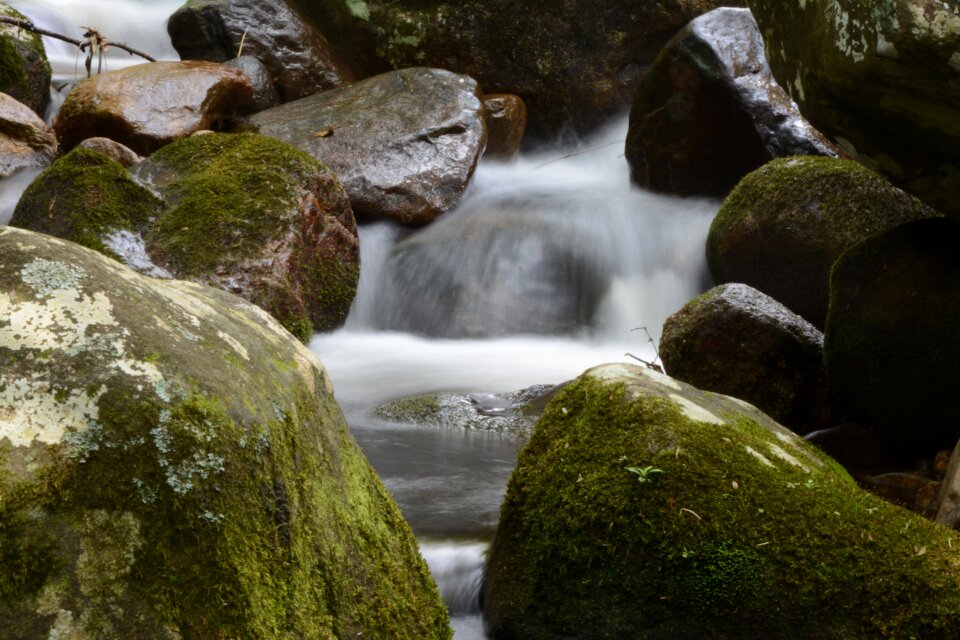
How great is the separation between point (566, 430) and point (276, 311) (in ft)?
12.5

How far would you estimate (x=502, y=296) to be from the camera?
27.2 feet

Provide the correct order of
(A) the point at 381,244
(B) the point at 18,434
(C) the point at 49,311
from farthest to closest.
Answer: (A) the point at 381,244 → (C) the point at 49,311 → (B) the point at 18,434

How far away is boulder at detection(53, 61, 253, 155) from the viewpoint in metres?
9.52

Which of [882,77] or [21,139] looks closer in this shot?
[882,77]

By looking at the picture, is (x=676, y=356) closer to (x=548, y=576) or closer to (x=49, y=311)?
(x=548, y=576)

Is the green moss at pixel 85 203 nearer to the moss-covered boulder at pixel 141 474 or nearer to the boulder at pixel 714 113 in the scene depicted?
the moss-covered boulder at pixel 141 474

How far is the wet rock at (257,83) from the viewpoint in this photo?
1145 cm

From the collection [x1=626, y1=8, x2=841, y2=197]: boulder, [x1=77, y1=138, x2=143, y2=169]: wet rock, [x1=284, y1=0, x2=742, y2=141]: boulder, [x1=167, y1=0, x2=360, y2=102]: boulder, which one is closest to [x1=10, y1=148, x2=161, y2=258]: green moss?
[x1=77, y1=138, x2=143, y2=169]: wet rock

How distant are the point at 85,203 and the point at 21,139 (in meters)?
3.63

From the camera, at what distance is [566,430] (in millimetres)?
3262

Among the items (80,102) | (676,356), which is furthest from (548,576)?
(80,102)

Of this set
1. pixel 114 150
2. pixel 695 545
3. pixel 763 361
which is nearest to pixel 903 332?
pixel 763 361

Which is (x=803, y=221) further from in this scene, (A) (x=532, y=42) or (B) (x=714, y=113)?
(A) (x=532, y=42)

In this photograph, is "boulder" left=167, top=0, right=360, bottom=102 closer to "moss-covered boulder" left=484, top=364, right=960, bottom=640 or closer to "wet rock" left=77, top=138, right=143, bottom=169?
"wet rock" left=77, top=138, right=143, bottom=169
